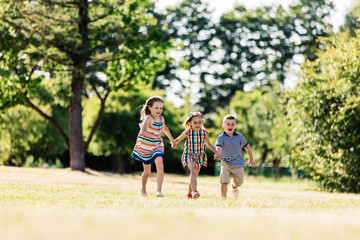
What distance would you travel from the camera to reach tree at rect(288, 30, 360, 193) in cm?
1695

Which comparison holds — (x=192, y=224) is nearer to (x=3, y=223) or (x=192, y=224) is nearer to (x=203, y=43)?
(x=3, y=223)

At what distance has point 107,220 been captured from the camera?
16.5 ft

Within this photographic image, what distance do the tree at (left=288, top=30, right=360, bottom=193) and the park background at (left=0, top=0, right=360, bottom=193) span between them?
4 cm

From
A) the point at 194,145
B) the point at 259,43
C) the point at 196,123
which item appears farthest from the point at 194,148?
the point at 259,43

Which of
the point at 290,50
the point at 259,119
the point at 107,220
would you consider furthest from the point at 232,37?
the point at 107,220

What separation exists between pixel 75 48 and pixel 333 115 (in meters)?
11.1

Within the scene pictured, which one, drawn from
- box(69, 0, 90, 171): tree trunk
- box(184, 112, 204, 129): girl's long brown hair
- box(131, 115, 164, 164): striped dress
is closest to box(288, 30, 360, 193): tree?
box(184, 112, 204, 129): girl's long brown hair

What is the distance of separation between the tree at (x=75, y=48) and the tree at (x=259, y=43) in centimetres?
2261

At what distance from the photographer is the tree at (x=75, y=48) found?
2159cm

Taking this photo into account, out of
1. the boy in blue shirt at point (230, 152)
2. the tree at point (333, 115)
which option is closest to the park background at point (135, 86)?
the tree at point (333, 115)

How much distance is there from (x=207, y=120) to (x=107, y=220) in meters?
45.3

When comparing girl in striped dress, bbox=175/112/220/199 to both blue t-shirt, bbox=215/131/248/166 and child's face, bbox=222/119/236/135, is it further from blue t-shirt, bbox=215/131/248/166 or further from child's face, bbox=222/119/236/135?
child's face, bbox=222/119/236/135

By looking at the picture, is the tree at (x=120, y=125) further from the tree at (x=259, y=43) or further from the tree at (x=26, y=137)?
the tree at (x=259, y=43)

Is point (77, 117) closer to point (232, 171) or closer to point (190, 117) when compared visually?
point (190, 117)
